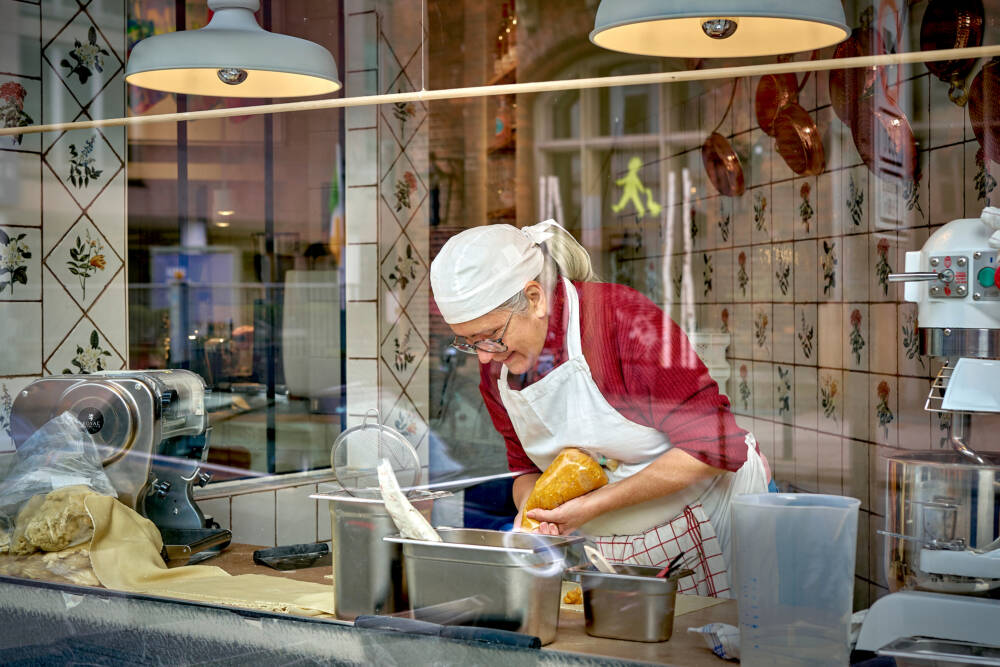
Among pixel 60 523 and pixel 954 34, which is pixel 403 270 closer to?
pixel 60 523

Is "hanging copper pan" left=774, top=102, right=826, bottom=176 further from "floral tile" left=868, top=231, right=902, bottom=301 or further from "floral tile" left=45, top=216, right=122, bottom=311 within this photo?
"floral tile" left=45, top=216, right=122, bottom=311

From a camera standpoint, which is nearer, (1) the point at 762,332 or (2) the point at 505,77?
(1) the point at 762,332

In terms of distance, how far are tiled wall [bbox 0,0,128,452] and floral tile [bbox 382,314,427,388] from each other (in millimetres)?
570

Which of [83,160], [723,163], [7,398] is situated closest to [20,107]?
[83,160]

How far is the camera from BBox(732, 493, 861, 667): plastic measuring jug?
1104mm

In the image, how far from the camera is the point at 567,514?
5.57 feet

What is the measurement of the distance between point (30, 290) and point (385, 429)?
2.68 ft

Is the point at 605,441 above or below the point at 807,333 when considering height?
below

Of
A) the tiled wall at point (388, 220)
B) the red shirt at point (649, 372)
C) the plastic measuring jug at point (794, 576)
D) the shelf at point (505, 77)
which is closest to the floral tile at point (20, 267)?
the tiled wall at point (388, 220)

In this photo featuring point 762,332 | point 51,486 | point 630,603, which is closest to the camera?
point 630,603

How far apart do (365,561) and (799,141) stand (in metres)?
1.10

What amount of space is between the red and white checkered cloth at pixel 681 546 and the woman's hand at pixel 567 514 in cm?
11

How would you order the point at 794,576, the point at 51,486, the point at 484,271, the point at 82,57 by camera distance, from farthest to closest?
the point at 82,57 < the point at 51,486 < the point at 484,271 < the point at 794,576

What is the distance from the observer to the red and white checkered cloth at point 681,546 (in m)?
1.78
